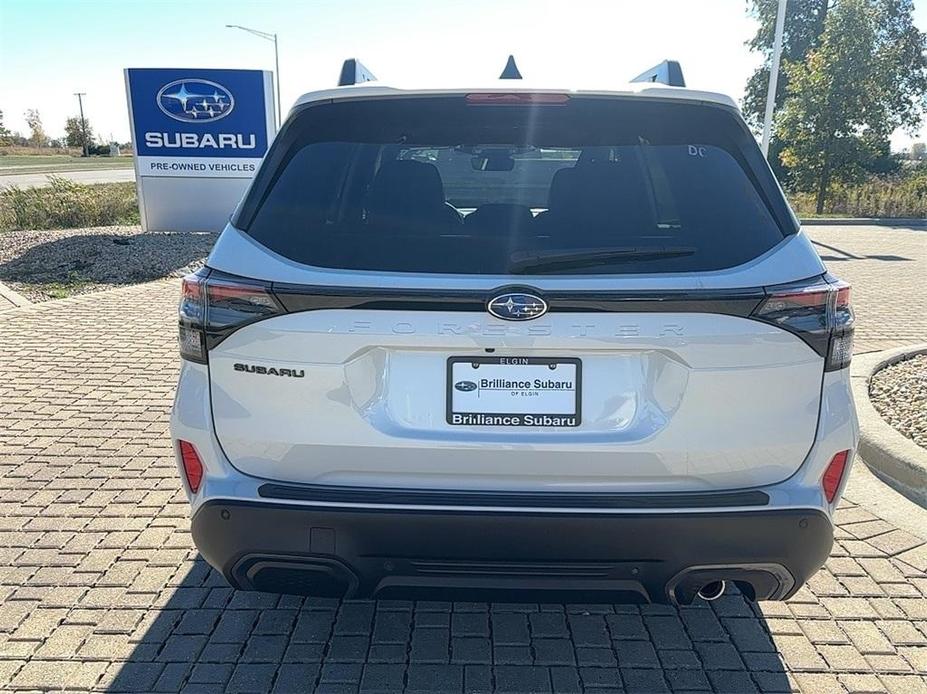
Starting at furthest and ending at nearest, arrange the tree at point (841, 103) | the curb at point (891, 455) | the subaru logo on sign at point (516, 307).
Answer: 1. the tree at point (841, 103)
2. the curb at point (891, 455)
3. the subaru logo on sign at point (516, 307)

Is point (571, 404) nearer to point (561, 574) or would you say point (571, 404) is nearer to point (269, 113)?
point (561, 574)

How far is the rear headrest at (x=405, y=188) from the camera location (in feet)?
7.50

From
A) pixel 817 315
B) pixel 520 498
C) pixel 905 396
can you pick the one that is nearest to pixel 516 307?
pixel 520 498

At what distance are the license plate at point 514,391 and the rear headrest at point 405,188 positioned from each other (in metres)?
0.53

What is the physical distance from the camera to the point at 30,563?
3.25 meters

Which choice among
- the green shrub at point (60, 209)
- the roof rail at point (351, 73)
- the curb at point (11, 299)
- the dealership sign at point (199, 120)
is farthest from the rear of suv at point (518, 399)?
the green shrub at point (60, 209)

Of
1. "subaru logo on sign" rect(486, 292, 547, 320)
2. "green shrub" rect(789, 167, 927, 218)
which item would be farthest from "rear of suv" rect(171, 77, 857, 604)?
"green shrub" rect(789, 167, 927, 218)

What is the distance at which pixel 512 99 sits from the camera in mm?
2320

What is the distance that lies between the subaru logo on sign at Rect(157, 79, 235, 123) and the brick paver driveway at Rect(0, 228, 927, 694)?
1180 centimetres

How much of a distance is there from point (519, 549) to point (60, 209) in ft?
53.9

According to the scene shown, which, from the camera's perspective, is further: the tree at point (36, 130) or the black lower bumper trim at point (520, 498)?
the tree at point (36, 130)

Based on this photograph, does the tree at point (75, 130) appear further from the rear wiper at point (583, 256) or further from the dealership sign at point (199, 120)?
the rear wiper at point (583, 256)

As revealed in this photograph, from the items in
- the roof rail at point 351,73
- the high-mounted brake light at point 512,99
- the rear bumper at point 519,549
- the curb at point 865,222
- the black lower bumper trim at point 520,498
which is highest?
the roof rail at point 351,73

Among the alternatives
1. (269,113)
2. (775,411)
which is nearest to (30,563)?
(775,411)
